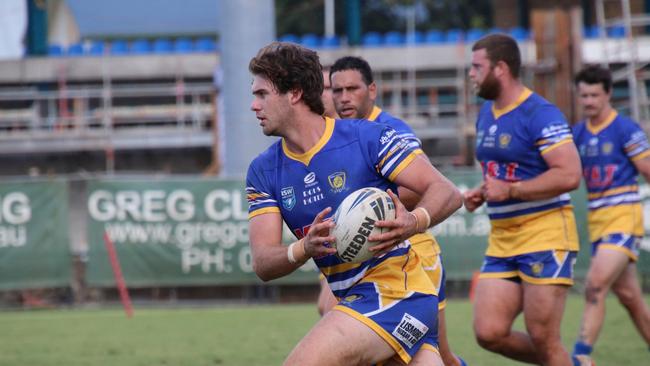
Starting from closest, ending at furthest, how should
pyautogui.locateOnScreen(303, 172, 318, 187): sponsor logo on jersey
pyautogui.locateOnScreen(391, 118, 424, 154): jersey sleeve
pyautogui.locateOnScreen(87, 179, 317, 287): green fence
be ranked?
1. pyautogui.locateOnScreen(303, 172, 318, 187): sponsor logo on jersey
2. pyautogui.locateOnScreen(391, 118, 424, 154): jersey sleeve
3. pyautogui.locateOnScreen(87, 179, 317, 287): green fence

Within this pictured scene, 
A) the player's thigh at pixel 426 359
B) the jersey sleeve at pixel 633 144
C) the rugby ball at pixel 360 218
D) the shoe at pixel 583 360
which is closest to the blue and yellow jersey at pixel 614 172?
the jersey sleeve at pixel 633 144

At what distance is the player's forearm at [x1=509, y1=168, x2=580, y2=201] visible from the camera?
7332mm

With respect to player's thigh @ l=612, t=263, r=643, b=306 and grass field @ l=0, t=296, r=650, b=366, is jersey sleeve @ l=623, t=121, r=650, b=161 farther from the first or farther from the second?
grass field @ l=0, t=296, r=650, b=366

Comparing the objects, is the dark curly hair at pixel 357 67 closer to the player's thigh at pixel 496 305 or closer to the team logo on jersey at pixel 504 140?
the team logo on jersey at pixel 504 140

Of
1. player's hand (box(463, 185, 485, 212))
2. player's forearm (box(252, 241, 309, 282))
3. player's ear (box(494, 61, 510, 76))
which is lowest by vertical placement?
player's forearm (box(252, 241, 309, 282))

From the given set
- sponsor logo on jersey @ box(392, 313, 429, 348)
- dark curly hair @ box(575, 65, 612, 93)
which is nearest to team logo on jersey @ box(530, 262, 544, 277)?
sponsor logo on jersey @ box(392, 313, 429, 348)

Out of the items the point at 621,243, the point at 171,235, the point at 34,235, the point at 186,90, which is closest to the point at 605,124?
the point at 621,243

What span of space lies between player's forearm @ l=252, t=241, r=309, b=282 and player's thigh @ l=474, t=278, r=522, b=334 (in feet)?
7.99

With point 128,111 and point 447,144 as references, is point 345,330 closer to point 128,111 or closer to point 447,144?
point 447,144

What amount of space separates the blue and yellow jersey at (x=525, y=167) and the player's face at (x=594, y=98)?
2.40 meters

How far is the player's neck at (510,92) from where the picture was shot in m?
7.78

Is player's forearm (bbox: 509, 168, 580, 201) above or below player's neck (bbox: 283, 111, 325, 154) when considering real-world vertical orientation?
below

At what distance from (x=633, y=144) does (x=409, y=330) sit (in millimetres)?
5206

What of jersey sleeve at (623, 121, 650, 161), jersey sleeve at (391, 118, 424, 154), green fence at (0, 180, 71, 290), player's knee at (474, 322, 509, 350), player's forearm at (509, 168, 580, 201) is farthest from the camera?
green fence at (0, 180, 71, 290)
